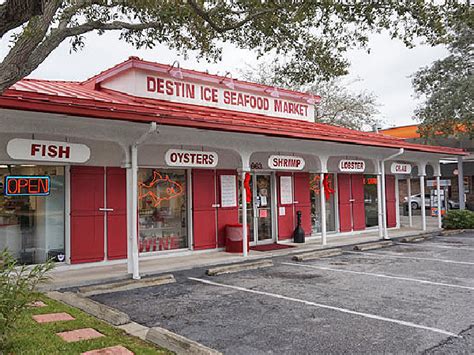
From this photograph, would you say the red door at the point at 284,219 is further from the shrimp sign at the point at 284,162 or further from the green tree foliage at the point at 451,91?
the green tree foliage at the point at 451,91

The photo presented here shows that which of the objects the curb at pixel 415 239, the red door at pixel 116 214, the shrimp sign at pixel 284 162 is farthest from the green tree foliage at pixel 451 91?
the red door at pixel 116 214

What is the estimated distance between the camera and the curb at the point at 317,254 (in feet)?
32.8

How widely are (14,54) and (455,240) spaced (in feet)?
43.2

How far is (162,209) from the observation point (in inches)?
410

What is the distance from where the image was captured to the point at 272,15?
25.7ft

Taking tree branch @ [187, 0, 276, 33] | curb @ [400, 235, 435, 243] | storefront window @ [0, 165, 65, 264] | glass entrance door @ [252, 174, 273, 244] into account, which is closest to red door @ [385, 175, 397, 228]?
curb @ [400, 235, 435, 243]

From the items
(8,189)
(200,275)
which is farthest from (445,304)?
(8,189)

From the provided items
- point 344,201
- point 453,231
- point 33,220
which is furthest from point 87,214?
point 453,231

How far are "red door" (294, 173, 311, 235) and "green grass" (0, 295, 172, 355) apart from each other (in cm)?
905

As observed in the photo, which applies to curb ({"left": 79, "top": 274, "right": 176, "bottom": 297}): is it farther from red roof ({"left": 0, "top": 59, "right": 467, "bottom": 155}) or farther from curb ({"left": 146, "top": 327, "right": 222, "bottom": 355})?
red roof ({"left": 0, "top": 59, "right": 467, "bottom": 155})

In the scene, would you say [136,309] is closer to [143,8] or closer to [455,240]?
[143,8]

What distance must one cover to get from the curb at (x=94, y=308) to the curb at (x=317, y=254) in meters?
5.18

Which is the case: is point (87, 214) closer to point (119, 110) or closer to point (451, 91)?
point (119, 110)

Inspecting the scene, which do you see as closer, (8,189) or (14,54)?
(14,54)
